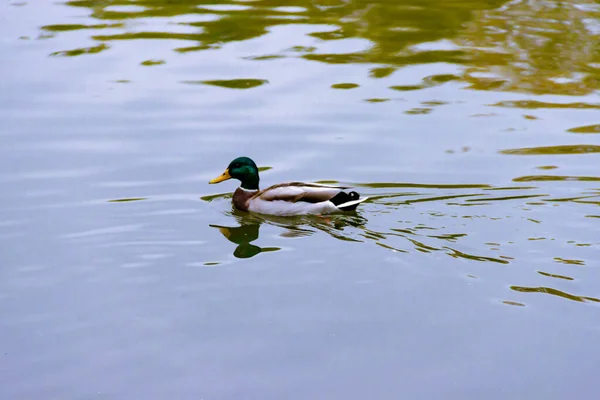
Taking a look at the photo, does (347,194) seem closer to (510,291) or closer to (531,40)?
(510,291)

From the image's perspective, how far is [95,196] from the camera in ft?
33.8

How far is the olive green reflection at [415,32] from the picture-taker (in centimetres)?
1454

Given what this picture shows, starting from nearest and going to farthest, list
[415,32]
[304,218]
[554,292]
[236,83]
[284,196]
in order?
1. [554,292]
2. [284,196]
3. [304,218]
4. [236,83]
5. [415,32]

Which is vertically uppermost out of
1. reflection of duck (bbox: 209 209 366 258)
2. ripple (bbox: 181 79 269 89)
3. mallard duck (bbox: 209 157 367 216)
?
ripple (bbox: 181 79 269 89)

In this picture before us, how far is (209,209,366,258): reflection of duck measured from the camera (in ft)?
31.1

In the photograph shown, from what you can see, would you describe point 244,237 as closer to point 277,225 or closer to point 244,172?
point 277,225

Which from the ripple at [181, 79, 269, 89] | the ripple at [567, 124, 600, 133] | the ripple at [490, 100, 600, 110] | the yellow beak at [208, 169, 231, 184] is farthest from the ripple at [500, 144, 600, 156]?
the ripple at [181, 79, 269, 89]

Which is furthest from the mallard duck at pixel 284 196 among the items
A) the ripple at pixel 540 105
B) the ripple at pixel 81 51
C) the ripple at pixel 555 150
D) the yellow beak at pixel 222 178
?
the ripple at pixel 81 51

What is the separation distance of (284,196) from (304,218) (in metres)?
0.32

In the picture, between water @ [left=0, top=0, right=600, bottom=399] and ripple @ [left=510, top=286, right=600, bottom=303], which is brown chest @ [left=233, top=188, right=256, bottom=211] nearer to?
water @ [left=0, top=0, right=600, bottom=399]

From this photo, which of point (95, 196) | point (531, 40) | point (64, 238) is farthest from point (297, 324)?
point (531, 40)

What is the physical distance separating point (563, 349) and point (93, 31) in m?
11.5

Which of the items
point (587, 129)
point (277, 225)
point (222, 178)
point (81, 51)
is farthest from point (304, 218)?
point (81, 51)

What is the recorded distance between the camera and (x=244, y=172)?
10641 mm
